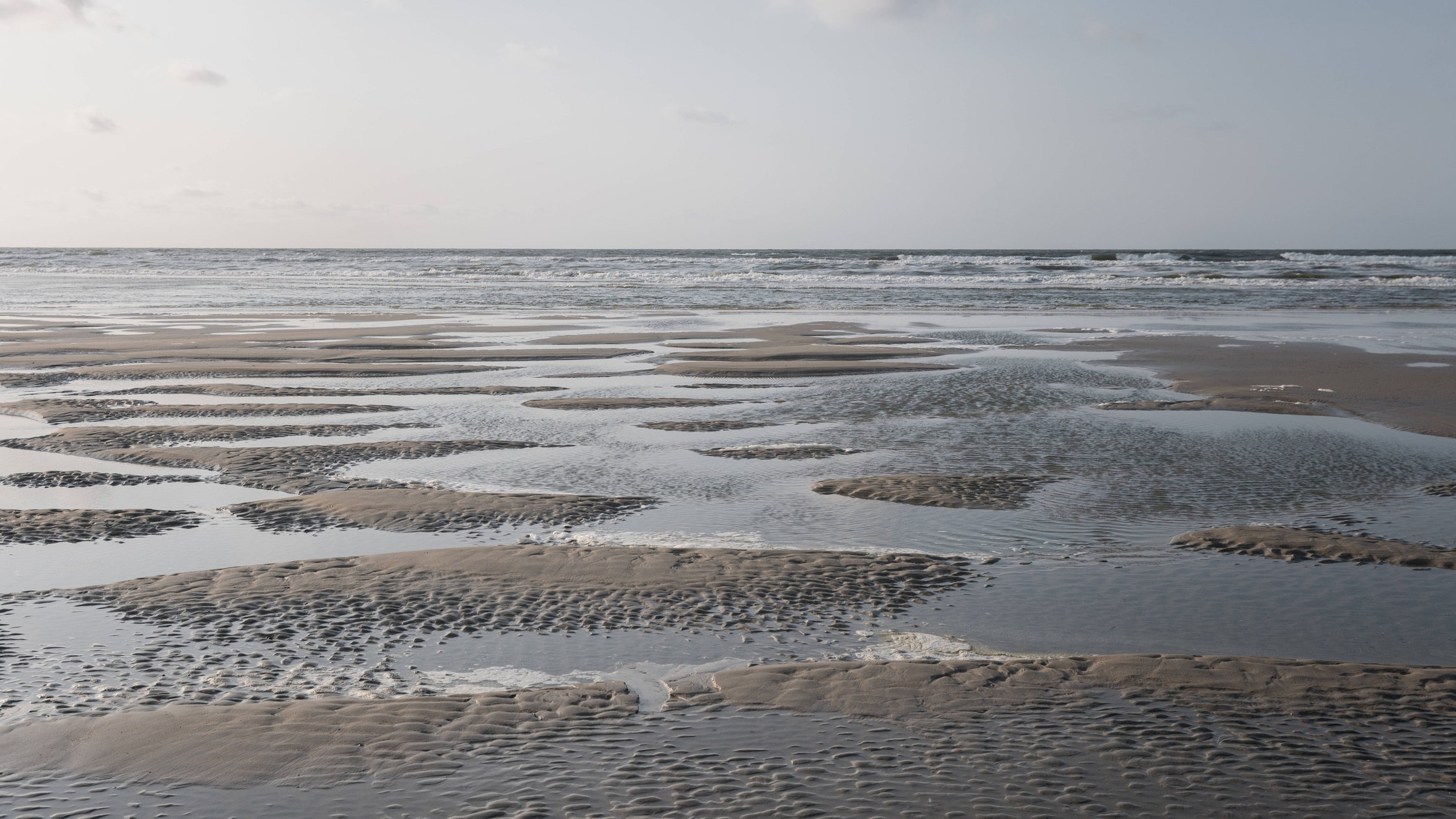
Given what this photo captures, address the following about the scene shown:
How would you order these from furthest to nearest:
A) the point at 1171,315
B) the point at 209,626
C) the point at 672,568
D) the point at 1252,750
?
the point at 1171,315, the point at 672,568, the point at 209,626, the point at 1252,750

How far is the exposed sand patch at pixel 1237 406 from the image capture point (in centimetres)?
1288

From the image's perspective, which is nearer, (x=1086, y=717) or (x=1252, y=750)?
(x=1252, y=750)

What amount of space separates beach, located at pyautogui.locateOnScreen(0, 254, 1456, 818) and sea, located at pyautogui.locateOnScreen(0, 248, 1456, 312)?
22515 mm

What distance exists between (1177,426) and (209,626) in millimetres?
10001

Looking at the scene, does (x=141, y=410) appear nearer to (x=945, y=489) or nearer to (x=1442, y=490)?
(x=945, y=489)

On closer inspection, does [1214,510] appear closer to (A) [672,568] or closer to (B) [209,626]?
(A) [672,568]

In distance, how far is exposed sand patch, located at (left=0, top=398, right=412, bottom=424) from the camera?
39.2ft

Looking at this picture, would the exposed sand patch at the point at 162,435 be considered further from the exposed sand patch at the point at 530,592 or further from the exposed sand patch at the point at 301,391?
the exposed sand patch at the point at 530,592

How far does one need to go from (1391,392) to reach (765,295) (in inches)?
1071

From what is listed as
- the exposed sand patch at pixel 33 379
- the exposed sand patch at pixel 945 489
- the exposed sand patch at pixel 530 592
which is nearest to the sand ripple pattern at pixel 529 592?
the exposed sand patch at pixel 530 592

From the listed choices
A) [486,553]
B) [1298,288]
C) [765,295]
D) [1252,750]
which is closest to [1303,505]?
[1252,750]

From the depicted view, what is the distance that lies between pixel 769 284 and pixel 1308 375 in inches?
1310

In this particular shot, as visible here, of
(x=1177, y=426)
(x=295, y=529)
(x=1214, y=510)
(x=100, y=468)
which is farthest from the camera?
(x=1177, y=426)

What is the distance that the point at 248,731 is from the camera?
13.7 feet
